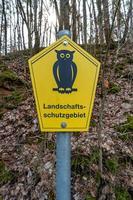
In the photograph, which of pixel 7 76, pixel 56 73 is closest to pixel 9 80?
pixel 7 76

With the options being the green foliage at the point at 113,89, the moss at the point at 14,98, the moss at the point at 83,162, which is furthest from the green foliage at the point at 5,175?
the green foliage at the point at 113,89

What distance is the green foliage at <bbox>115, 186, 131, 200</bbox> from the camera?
3182mm

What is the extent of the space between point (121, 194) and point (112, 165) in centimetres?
41

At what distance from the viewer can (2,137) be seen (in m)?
4.48

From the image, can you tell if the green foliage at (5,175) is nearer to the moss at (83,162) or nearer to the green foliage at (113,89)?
the moss at (83,162)

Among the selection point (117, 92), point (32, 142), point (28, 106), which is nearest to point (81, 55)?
point (32, 142)

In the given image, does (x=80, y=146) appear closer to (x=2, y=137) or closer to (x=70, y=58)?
(x=2, y=137)

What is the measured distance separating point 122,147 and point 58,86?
105 inches

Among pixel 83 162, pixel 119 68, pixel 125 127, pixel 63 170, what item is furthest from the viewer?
pixel 119 68

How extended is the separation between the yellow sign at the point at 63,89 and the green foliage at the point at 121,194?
2.07 metres

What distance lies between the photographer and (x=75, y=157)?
11.7 feet

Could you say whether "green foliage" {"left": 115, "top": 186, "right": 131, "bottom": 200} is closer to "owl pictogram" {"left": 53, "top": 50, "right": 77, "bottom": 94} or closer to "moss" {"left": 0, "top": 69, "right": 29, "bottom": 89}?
"owl pictogram" {"left": 53, "top": 50, "right": 77, "bottom": 94}

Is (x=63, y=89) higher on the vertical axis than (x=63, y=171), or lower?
higher

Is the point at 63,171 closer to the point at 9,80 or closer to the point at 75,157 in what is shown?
the point at 75,157
